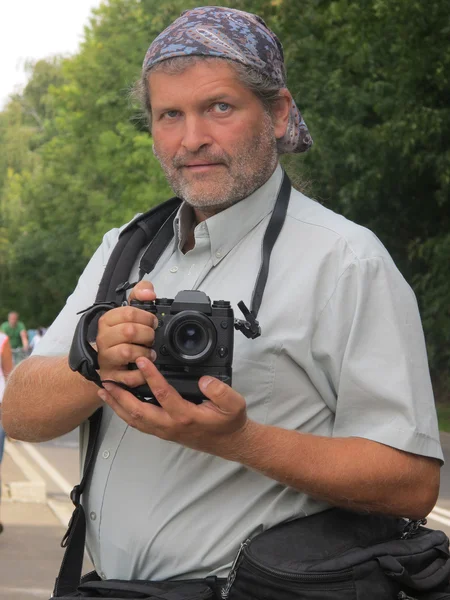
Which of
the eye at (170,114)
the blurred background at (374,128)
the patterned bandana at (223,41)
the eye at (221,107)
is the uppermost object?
the patterned bandana at (223,41)

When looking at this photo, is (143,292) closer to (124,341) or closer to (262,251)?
(124,341)

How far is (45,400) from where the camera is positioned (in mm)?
2715

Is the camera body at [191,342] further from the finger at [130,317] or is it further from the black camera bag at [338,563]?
the black camera bag at [338,563]

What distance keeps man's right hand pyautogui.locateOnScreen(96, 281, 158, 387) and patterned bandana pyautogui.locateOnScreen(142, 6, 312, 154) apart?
616 mm

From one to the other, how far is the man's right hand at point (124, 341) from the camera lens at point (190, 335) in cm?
4

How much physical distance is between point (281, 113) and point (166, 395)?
2.76ft

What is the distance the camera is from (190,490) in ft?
8.54

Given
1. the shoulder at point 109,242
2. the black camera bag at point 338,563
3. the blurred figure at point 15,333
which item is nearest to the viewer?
the black camera bag at point 338,563

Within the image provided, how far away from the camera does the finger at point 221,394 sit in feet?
7.62

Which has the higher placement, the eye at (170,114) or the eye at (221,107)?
the eye at (221,107)

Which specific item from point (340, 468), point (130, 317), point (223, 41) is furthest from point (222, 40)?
point (340, 468)

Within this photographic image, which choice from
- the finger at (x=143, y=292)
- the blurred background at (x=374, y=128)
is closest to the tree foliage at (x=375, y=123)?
the blurred background at (x=374, y=128)

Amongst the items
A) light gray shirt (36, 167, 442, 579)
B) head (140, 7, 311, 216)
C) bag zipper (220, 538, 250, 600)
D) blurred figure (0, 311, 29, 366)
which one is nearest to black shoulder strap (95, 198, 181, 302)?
head (140, 7, 311, 216)

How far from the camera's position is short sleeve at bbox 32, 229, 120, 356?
2910mm
